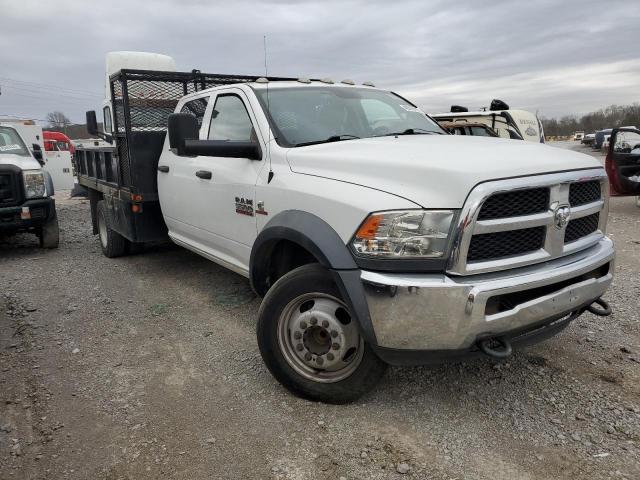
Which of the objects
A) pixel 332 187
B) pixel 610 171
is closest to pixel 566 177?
pixel 332 187

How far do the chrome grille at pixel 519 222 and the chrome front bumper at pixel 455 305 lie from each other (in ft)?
0.25

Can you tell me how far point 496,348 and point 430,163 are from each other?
101cm

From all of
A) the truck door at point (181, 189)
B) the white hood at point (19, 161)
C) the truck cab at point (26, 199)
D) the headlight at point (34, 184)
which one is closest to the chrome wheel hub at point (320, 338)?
the truck door at point (181, 189)

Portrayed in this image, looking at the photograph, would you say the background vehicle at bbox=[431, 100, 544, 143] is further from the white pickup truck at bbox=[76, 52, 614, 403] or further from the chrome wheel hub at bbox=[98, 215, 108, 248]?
the white pickup truck at bbox=[76, 52, 614, 403]

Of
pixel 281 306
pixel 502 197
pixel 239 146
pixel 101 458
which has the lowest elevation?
pixel 101 458

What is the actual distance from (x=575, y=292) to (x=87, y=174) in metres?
7.10

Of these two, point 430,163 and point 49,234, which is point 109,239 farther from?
point 430,163

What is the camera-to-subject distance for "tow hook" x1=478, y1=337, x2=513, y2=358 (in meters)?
2.55

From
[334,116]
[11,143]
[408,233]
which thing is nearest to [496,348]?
[408,233]

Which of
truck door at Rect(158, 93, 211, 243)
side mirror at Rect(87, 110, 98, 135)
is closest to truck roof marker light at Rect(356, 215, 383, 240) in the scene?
truck door at Rect(158, 93, 211, 243)

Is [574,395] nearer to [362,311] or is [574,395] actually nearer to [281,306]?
[362,311]

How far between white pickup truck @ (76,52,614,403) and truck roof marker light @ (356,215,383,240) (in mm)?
11

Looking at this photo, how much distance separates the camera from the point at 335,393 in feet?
9.88

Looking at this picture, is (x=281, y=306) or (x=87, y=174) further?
(x=87, y=174)
